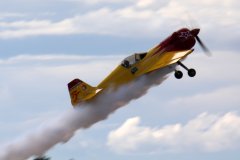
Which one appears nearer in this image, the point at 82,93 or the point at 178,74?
the point at 178,74

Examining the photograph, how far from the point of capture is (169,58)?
5903 centimetres

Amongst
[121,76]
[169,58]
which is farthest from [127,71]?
[169,58]

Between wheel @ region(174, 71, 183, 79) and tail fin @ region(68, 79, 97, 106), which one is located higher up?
tail fin @ region(68, 79, 97, 106)

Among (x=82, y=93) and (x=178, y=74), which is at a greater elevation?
(x=82, y=93)

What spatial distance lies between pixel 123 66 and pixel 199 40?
18.9 feet

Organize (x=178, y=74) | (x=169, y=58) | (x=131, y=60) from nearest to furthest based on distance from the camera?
(x=178, y=74), (x=169, y=58), (x=131, y=60)

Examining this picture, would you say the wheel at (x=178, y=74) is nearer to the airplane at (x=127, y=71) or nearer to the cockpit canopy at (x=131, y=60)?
the airplane at (x=127, y=71)

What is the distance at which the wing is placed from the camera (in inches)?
2298

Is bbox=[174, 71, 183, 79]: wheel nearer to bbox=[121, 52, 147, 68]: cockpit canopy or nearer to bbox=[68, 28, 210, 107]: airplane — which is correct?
bbox=[68, 28, 210, 107]: airplane

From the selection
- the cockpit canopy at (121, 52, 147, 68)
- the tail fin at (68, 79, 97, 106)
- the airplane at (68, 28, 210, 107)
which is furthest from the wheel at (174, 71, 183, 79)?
the tail fin at (68, 79, 97, 106)

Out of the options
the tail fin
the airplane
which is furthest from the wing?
the tail fin

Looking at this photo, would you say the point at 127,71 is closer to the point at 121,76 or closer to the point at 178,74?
the point at 121,76

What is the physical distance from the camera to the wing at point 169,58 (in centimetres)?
5836

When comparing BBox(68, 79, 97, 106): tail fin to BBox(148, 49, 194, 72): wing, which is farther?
BBox(68, 79, 97, 106): tail fin
